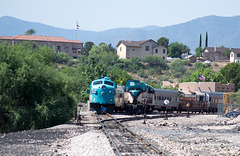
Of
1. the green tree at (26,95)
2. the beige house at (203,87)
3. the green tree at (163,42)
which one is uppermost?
the green tree at (163,42)

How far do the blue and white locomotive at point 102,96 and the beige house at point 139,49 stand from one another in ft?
324

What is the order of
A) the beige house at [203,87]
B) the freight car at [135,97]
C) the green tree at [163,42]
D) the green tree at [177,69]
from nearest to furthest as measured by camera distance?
the freight car at [135,97] < the beige house at [203,87] < the green tree at [177,69] < the green tree at [163,42]

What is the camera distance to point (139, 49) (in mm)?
139375

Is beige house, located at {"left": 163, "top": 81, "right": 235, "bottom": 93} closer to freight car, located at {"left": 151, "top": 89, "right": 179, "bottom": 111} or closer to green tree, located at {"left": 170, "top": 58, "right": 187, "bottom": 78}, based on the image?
freight car, located at {"left": 151, "top": 89, "right": 179, "bottom": 111}

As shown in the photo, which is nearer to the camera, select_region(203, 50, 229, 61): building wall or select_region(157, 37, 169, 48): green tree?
select_region(203, 50, 229, 61): building wall

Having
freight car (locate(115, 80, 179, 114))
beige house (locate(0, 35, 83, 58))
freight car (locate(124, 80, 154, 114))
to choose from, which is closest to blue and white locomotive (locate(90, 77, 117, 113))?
freight car (locate(115, 80, 179, 114))

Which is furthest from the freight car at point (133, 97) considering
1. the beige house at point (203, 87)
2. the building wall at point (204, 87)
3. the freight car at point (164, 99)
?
the building wall at point (204, 87)

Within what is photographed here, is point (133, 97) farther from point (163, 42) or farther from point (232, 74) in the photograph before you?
point (163, 42)

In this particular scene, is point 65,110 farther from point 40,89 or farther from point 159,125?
point 159,125

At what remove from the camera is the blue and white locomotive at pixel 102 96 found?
3825cm

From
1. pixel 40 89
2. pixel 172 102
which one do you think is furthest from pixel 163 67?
pixel 40 89

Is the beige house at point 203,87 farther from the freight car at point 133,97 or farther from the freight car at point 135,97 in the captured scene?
the freight car at point 135,97

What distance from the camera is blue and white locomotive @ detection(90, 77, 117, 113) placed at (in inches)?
1506

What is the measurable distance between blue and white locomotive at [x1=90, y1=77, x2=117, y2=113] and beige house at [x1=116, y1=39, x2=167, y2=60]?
9890 centimetres
